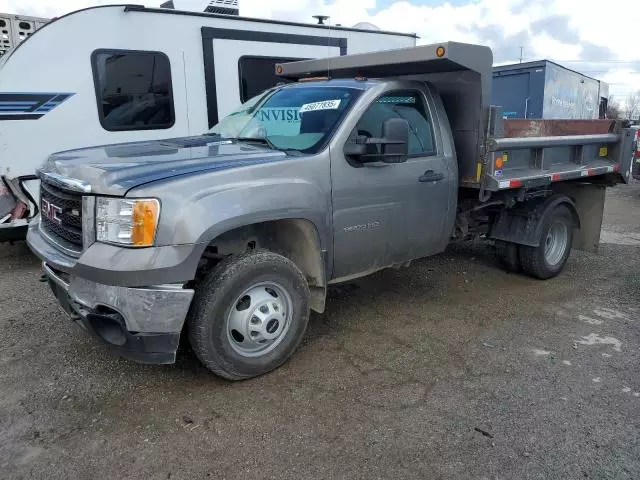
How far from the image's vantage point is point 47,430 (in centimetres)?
322

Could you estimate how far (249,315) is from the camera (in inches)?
144

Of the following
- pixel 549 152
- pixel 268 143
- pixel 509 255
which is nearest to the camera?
pixel 268 143

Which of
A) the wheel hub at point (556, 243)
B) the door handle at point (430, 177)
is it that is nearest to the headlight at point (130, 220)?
the door handle at point (430, 177)

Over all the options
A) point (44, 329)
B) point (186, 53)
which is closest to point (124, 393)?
point (44, 329)

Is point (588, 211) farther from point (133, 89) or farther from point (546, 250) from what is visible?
point (133, 89)

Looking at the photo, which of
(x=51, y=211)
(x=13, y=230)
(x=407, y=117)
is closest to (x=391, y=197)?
(x=407, y=117)

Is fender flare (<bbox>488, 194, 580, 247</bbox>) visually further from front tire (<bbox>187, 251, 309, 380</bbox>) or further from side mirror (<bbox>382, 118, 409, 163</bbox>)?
front tire (<bbox>187, 251, 309, 380</bbox>)

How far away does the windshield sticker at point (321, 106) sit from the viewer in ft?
14.1

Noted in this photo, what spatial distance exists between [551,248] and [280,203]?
3863mm

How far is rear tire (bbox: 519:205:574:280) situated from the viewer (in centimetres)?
588

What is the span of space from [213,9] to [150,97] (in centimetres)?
159

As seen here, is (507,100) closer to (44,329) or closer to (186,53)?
(186,53)

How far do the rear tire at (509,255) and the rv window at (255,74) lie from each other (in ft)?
12.5

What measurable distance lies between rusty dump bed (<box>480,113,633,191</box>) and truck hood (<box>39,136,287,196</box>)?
6.64 feet
